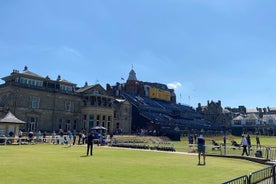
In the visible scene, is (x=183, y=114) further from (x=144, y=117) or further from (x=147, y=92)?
(x=144, y=117)

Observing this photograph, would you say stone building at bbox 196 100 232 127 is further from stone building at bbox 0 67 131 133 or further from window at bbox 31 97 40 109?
window at bbox 31 97 40 109

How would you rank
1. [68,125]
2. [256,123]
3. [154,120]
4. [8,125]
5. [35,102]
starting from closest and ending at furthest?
[8,125], [35,102], [68,125], [154,120], [256,123]

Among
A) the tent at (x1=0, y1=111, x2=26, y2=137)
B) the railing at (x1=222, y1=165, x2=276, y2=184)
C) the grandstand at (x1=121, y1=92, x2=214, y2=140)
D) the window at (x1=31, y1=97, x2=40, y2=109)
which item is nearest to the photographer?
the railing at (x1=222, y1=165, x2=276, y2=184)

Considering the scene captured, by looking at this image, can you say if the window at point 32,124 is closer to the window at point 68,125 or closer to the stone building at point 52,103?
the stone building at point 52,103

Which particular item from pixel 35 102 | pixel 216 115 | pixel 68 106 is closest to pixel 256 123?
pixel 216 115

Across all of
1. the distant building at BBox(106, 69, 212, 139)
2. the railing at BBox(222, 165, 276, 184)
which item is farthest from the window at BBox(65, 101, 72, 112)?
the railing at BBox(222, 165, 276, 184)

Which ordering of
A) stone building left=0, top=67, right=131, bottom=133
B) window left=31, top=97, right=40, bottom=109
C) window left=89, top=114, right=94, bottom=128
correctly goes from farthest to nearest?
window left=89, top=114, right=94, bottom=128 → window left=31, top=97, right=40, bottom=109 → stone building left=0, top=67, right=131, bottom=133

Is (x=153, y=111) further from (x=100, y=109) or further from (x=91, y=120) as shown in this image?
(x=91, y=120)


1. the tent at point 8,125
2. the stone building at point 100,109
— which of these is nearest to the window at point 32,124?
the stone building at point 100,109

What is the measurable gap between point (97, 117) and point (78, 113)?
14.4ft

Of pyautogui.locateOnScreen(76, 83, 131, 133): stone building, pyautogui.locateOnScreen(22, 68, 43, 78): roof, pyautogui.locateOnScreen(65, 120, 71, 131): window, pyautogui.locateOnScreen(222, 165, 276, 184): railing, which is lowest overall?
pyautogui.locateOnScreen(222, 165, 276, 184): railing

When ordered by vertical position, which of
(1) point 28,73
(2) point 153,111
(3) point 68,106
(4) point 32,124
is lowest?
(4) point 32,124

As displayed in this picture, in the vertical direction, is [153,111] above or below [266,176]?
above

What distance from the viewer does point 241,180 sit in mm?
8164
